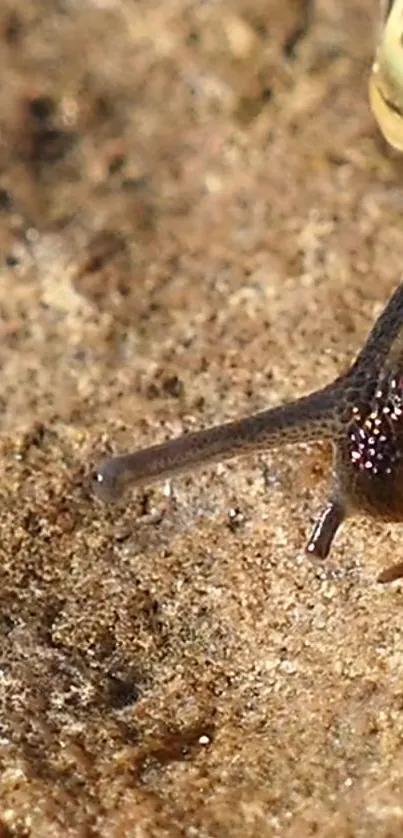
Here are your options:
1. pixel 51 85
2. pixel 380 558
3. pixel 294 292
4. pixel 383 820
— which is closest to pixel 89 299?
pixel 294 292

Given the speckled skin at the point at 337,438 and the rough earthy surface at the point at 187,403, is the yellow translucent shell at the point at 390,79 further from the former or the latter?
the speckled skin at the point at 337,438

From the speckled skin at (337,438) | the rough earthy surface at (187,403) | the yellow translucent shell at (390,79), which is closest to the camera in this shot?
the rough earthy surface at (187,403)

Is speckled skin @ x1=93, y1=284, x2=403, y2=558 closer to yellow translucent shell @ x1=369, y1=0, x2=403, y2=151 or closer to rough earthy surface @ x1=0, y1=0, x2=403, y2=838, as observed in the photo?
rough earthy surface @ x1=0, y1=0, x2=403, y2=838

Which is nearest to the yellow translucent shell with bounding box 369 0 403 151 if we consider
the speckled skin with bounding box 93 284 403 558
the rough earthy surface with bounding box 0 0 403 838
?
the rough earthy surface with bounding box 0 0 403 838

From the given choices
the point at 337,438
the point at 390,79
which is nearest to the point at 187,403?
the point at 337,438

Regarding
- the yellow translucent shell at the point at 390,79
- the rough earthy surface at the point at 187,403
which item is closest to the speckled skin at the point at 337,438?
the rough earthy surface at the point at 187,403

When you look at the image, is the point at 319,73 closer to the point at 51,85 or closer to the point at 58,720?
the point at 51,85

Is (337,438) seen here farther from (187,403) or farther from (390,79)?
(390,79)
